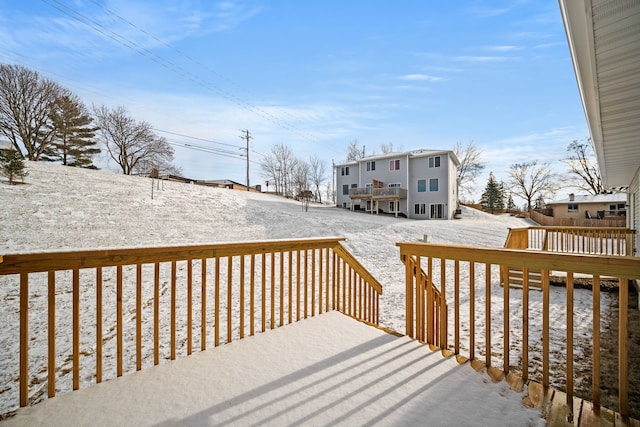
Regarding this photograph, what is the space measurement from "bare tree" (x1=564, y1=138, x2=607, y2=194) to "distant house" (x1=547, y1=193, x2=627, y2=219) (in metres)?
1.75

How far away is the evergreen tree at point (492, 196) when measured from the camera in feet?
112

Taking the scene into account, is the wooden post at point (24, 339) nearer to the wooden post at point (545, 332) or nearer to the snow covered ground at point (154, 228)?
the snow covered ground at point (154, 228)

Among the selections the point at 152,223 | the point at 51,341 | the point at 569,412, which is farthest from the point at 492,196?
the point at 51,341

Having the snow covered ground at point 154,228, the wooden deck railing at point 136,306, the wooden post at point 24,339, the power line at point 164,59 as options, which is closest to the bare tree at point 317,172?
the power line at point 164,59

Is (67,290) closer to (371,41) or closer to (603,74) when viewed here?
(603,74)

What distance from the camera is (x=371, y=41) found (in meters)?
7.20

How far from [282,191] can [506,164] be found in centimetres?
2829

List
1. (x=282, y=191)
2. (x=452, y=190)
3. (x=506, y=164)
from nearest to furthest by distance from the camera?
(x=452, y=190)
(x=506, y=164)
(x=282, y=191)

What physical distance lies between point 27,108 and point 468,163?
37916mm

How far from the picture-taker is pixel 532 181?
1303 inches

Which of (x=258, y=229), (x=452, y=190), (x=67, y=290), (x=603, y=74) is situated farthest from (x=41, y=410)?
(x=452, y=190)

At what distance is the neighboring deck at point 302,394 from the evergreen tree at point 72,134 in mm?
23724

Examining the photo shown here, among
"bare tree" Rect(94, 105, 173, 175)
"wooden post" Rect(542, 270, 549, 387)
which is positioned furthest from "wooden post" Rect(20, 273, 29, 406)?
"bare tree" Rect(94, 105, 173, 175)

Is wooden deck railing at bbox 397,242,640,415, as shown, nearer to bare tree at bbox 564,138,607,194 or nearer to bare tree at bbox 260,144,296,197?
bare tree at bbox 564,138,607,194
